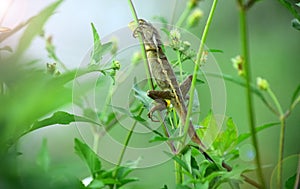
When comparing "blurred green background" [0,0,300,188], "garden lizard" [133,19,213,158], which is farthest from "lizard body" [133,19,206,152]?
"blurred green background" [0,0,300,188]

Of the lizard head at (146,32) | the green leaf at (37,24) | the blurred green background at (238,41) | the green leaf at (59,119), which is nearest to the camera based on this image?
the green leaf at (37,24)

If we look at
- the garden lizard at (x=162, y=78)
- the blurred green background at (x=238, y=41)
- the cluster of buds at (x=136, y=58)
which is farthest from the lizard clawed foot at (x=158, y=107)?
the blurred green background at (x=238, y=41)

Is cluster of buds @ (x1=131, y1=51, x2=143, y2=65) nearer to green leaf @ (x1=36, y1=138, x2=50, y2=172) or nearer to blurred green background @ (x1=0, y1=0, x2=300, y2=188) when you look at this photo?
green leaf @ (x1=36, y1=138, x2=50, y2=172)

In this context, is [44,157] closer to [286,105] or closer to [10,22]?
[10,22]

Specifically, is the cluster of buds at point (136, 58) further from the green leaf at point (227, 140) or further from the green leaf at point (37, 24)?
the green leaf at point (37, 24)

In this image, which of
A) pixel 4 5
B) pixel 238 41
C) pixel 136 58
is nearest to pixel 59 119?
pixel 4 5

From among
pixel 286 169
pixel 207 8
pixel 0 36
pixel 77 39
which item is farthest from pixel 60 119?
pixel 207 8

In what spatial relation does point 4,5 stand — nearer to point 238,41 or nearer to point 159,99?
→ point 159,99

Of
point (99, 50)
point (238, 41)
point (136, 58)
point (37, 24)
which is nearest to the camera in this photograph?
point (37, 24)
